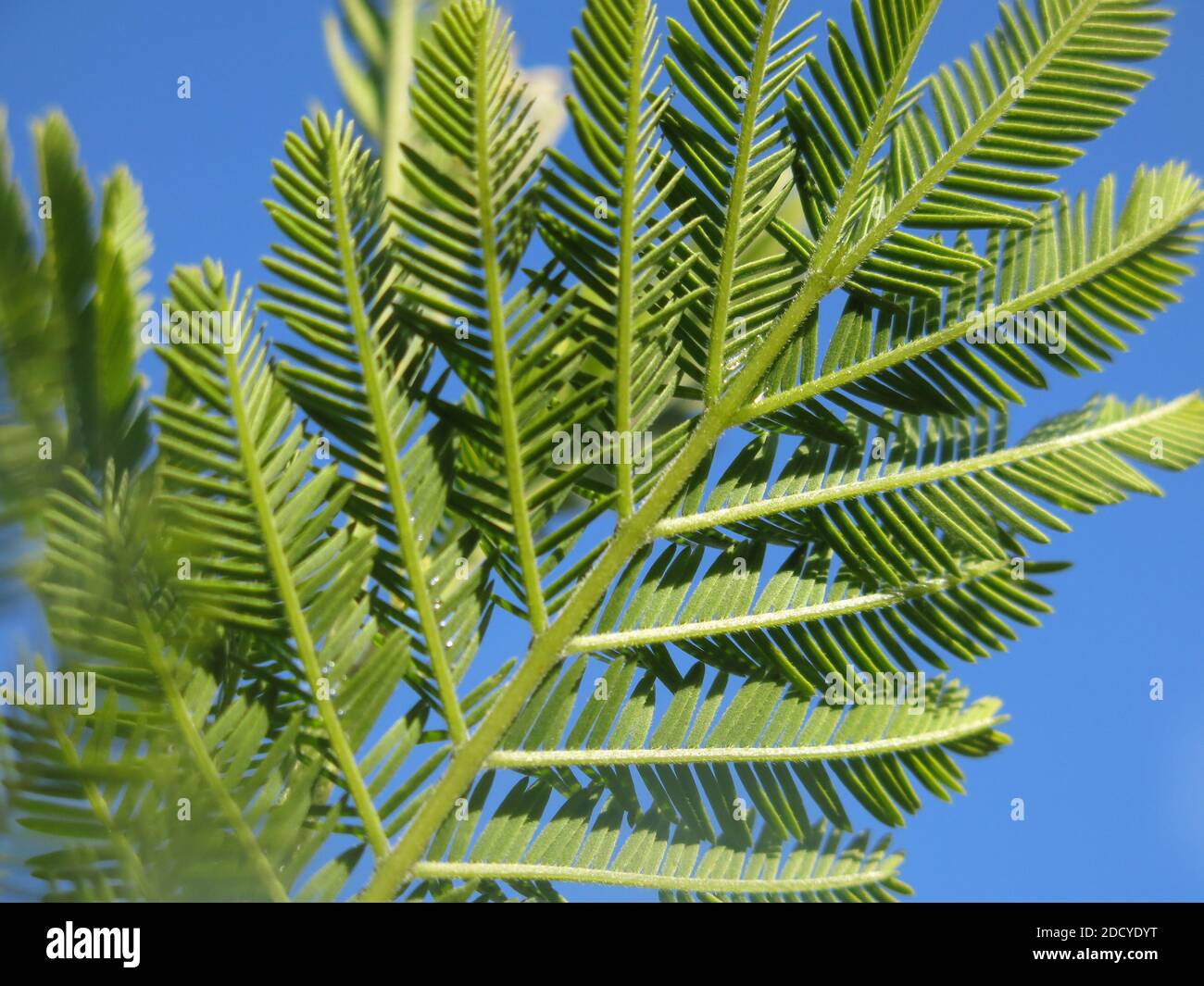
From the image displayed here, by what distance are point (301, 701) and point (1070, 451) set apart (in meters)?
0.86

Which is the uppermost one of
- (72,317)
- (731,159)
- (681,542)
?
(731,159)

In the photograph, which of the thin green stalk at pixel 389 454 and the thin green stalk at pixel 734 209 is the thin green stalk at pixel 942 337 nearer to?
the thin green stalk at pixel 734 209

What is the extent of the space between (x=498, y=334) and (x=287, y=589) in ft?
1.04

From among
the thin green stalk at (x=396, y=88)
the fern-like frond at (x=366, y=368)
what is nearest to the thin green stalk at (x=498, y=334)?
the fern-like frond at (x=366, y=368)

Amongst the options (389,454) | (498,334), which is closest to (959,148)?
(498,334)

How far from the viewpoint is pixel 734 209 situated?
1117mm

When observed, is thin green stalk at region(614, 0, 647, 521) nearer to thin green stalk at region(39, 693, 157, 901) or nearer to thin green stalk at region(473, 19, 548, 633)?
thin green stalk at region(473, 19, 548, 633)

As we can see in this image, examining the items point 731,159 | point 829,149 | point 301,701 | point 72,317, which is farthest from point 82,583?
point 829,149

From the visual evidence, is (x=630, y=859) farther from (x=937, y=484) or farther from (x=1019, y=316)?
(x=1019, y=316)

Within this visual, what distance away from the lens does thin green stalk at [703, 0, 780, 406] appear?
3.55ft

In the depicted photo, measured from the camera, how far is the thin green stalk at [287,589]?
3.09 ft

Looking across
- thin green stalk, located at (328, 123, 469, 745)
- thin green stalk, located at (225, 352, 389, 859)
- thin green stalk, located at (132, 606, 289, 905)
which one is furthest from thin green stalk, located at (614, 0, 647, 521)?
thin green stalk, located at (132, 606, 289, 905)

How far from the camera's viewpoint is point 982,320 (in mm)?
1121
